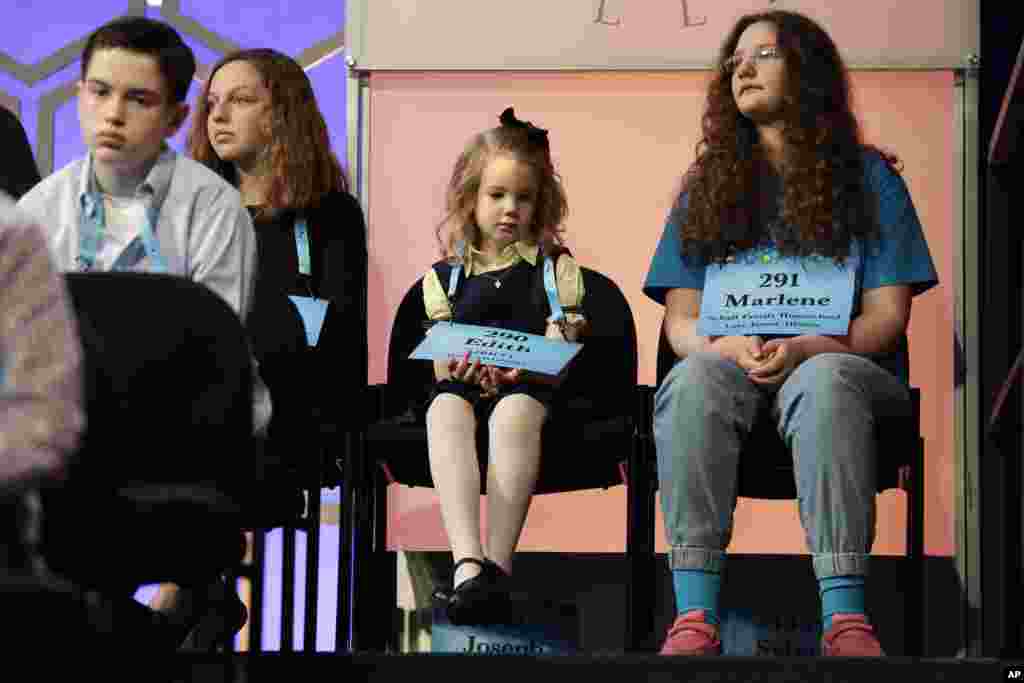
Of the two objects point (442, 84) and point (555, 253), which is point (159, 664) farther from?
point (442, 84)

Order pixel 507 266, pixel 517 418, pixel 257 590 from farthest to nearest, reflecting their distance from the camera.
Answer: pixel 507 266 < pixel 517 418 < pixel 257 590

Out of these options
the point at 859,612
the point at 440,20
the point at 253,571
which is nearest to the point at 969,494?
the point at 859,612

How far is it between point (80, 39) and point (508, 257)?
5.19ft

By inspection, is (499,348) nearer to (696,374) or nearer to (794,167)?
(696,374)

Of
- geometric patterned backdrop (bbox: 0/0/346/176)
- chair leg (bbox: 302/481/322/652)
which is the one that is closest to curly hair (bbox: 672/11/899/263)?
chair leg (bbox: 302/481/322/652)

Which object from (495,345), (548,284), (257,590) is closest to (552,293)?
(548,284)

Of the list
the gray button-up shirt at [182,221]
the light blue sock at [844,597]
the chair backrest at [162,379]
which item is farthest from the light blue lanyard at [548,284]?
the chair backrest at [162,379]

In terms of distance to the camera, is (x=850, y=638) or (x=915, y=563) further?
(x=915, y=563)

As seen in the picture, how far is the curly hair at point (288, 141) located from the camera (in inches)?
149

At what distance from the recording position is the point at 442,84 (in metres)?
4.45

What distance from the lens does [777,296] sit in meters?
3.36

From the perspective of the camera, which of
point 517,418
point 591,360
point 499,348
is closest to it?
point 517,418

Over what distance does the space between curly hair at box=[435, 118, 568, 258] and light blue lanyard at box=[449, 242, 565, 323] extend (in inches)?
1.4

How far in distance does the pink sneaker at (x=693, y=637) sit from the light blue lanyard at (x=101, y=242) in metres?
1.05
